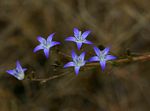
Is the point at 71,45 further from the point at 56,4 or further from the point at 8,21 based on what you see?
the point at 8,21

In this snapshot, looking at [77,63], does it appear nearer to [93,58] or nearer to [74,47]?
[93,58]

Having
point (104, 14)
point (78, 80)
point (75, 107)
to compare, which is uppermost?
point (104, 14)

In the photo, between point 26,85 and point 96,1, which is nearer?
point 26,85

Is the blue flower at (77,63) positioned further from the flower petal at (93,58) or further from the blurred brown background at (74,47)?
the blurred brown background at (74,47)

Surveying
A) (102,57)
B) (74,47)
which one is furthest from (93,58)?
(74,47)

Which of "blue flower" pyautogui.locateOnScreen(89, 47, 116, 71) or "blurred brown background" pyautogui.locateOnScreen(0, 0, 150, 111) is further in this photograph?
"blurred brown background" pyautogui.locateOnScreen(0, 0, 150, 111)

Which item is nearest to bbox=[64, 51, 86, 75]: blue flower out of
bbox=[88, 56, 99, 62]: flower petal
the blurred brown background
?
bbox=[88, 56, 99, 62]: flower petal

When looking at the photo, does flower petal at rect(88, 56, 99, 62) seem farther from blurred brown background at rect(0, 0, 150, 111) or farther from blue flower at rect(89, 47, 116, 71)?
blurred brown background at rect(0, 0, 150, 111)

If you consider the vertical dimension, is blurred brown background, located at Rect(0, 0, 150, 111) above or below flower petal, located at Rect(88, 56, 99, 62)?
above

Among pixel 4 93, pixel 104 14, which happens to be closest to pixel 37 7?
pixel 104 14
